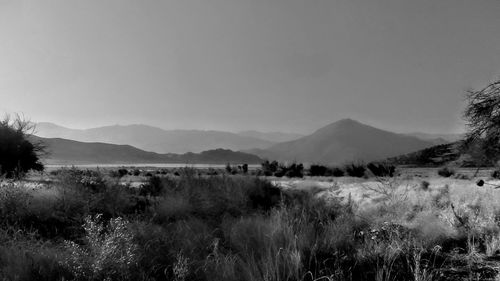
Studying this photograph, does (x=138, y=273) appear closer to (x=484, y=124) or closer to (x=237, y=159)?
(x=484, y=124)

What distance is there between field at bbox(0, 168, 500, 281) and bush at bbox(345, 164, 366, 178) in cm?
2793

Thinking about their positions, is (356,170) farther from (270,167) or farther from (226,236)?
Answer: (226,236)

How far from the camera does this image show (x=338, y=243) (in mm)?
8023

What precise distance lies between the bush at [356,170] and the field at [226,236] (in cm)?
2793

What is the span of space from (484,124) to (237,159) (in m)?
135

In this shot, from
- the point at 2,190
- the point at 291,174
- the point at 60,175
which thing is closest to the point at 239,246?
the point at 2,190

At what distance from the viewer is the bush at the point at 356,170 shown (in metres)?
49.0

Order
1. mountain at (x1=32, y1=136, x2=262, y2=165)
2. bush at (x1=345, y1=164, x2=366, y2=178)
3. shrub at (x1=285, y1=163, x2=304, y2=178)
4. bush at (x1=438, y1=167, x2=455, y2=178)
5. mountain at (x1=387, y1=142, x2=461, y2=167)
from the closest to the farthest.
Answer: bush at (x1=438, y1=167, x2=455, y2=178) → shrub at (x1=285, y1=163, x2=304, y2=178) → bush at (x1=345, y1=164, x2=366, y2=178) → mountain at (x1=387, y1=142, x2=461, y2=167) → mountain at (x1=32, y1=136, x2=262, y2=165)

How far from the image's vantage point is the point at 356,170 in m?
49.7

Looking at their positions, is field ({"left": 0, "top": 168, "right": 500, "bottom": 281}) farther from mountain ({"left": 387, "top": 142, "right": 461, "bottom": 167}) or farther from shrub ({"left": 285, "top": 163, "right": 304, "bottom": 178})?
mountain ({"left": 387, "top": 142, "right": 461, "bottom": 167})

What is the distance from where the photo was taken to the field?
21.0ft

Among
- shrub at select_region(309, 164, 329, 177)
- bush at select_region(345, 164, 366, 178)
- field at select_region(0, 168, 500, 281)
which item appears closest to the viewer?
field at select_region(0, 168, 500, 281)

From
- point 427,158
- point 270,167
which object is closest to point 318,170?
point 270,167

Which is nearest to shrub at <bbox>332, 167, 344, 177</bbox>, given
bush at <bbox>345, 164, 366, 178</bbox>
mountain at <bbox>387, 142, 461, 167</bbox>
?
bush at <bbox>345, 164, 366, 178</bbox>
